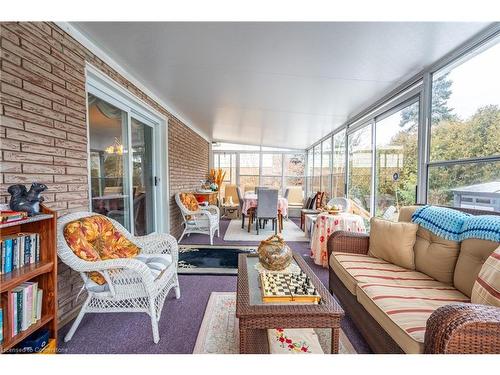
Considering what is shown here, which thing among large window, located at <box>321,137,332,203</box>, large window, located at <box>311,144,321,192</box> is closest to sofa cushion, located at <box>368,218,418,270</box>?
large window, located at <box>321,137,332,203</box>

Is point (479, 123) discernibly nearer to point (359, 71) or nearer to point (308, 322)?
point (359, 71)

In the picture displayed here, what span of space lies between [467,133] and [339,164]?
3091 millimetres

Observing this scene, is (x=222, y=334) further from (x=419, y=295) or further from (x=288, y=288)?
(x=419, y=295)

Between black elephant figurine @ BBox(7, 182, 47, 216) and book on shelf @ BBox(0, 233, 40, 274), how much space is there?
0.15m

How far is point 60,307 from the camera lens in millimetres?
1817

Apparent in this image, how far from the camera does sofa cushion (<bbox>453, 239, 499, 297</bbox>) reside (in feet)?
4.59

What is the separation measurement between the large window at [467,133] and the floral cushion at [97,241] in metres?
2.95

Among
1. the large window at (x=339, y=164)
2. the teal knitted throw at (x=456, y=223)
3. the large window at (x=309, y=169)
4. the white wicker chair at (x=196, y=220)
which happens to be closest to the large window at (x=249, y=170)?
the large window at (x=309, y=169)

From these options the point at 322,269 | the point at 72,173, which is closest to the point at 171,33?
the point at 72,173

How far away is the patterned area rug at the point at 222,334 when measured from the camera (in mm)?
1573

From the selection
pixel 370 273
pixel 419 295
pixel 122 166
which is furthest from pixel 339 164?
pixel 122 166

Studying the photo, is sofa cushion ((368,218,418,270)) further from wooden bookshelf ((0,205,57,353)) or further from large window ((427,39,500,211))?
wooden bookshelf ((0,205,57,353))
